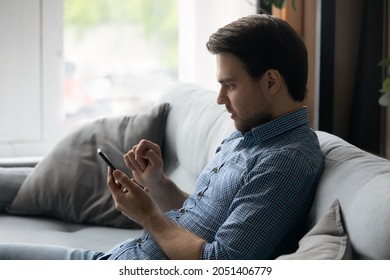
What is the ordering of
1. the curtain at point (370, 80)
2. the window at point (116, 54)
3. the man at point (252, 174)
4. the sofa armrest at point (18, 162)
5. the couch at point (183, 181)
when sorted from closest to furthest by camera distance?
1. the couch at point (183, 181)
2. the man at point (252, 174)
3. the curtain at point (370, 80)
4. the sofa armrest at point (18, 162)
5. the window at point (116, 54)

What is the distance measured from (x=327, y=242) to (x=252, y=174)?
0.24m

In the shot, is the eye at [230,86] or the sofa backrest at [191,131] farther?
the sofa backrest at [191,131]

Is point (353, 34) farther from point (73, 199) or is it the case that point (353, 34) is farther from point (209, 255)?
point (209, 255)

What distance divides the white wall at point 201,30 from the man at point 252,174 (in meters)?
1.82

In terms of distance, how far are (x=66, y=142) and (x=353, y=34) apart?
1.14m

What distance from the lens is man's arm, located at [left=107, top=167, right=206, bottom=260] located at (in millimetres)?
1415

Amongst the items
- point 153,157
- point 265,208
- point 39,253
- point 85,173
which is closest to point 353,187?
point 265,208

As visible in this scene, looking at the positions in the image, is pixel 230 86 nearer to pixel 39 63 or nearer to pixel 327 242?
pixel 327 242

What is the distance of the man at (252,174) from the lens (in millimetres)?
1389

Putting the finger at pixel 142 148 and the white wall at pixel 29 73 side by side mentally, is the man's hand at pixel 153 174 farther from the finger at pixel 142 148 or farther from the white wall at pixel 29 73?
the white wall at pixel 29 73

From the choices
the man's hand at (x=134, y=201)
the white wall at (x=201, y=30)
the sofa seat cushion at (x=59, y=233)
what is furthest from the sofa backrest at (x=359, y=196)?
the white wall at (x=201, y=30)

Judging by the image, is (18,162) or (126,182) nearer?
(126,182)

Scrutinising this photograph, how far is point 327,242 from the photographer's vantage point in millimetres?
1252

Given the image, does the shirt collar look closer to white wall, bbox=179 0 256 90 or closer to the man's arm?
the man's arm
